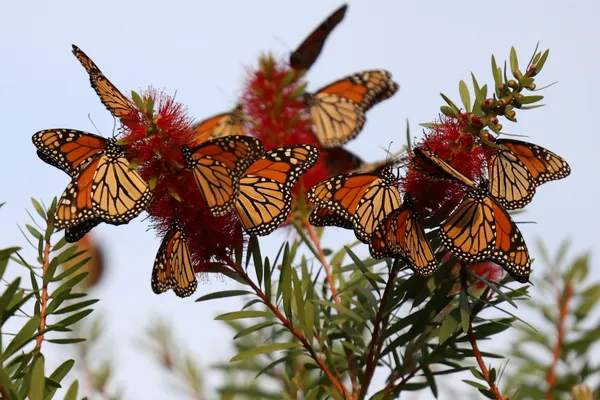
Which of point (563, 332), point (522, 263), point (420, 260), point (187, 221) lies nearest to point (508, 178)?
point (522, 263)

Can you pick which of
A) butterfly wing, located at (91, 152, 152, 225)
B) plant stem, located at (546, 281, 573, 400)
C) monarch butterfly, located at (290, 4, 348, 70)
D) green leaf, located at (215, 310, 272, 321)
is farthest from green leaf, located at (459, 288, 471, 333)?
monarch butterfly, located at (290, 4, 348, 70)

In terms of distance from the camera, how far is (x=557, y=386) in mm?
2348

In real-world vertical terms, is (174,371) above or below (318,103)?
below

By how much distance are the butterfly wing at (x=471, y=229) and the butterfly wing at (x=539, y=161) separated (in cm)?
23

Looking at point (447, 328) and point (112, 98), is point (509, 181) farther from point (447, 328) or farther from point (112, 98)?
point (112, 98)

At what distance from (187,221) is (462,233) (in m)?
0.61

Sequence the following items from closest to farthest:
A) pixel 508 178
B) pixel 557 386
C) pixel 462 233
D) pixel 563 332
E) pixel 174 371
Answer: pixel 462 233 < pixel 508 178 < pixel 557 386 < pixel 563 332 < pixel 174 371

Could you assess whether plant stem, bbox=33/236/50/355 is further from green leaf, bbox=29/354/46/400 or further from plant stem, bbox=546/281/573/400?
plant stem, bbox=546/281/573/400

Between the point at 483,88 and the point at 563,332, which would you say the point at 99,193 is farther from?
the point at 563,332

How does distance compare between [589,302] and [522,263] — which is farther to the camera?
[589,302]

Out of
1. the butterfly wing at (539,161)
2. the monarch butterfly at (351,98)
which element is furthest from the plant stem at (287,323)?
the monarch butterfly at (351,98)

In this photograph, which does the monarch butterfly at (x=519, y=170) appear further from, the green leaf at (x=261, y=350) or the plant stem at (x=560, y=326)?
the plant stem at (x=560, y=326)

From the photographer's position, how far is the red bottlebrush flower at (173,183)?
170 cm

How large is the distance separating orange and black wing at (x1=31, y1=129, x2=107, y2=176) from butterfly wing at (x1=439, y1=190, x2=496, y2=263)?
85 cm
